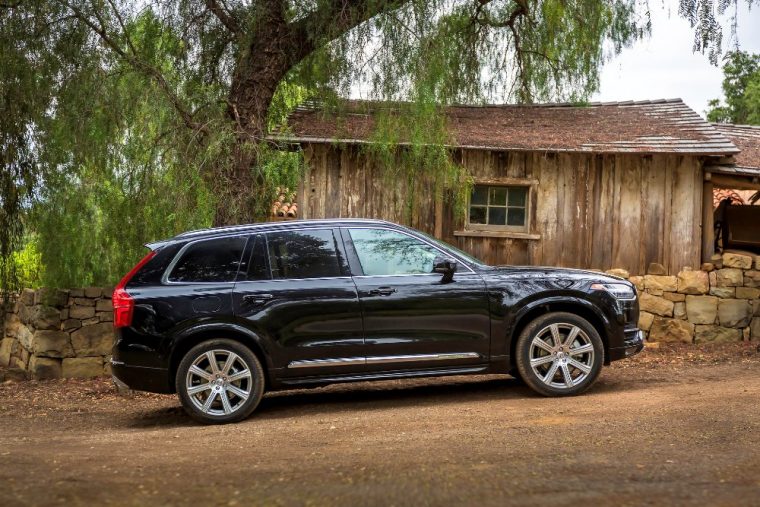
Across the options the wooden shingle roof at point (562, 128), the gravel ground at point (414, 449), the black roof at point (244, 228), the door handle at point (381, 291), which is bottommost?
the gravel ground at point (414, 449)

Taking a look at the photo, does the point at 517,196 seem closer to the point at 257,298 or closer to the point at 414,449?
the point at 257,298

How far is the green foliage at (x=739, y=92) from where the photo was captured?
1302 inches

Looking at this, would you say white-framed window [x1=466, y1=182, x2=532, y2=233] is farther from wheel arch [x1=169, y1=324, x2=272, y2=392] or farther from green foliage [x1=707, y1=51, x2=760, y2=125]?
green foliage [x1=707, y1=51, x2=760, y2=125]

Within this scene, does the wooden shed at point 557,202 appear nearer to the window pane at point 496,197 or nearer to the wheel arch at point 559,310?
the window pane at point 496,197

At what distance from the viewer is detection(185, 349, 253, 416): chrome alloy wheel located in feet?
26.1

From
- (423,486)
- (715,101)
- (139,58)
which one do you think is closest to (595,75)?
(139,58)

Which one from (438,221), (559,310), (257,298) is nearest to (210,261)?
(257,298)

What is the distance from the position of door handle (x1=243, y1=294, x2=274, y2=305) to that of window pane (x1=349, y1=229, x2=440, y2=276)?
0.94 m

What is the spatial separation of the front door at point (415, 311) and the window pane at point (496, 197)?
6.73 metres

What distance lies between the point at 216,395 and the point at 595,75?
875 cm

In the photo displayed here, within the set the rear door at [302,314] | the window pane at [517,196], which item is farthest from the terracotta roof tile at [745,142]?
the rear door at [302,314]

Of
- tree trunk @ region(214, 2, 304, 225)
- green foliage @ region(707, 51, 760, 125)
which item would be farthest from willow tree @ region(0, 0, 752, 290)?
green foliage @ region(707, 51, 760, 125)

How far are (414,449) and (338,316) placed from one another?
91.9 inches

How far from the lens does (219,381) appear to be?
7996mm
